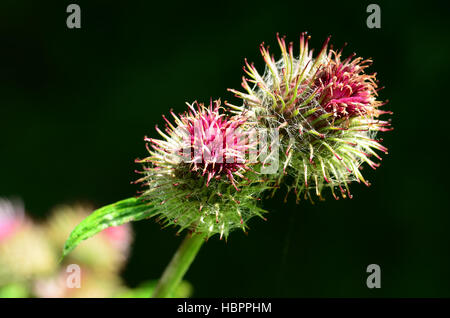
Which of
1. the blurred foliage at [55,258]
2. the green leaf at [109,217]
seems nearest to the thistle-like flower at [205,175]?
the green leaf at [109,217]

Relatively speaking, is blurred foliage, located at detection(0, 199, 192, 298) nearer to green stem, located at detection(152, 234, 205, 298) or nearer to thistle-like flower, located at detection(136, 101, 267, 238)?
green stem, located at detection(152, 234, 205, 298)

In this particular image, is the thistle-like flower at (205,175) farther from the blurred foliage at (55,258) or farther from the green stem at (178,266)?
the blurred foliage at (55,258)

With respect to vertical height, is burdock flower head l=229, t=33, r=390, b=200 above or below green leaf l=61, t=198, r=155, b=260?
above

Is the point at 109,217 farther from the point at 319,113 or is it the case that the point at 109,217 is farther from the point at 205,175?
the point at 319,113

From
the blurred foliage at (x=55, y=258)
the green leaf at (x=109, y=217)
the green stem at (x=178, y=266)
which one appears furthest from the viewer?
the blurred foliage at (x=55, y=258)

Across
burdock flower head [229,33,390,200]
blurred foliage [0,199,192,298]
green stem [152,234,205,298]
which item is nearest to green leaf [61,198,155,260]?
green stem [152,234,205,298]

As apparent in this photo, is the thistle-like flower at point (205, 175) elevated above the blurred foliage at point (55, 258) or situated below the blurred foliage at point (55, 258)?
above

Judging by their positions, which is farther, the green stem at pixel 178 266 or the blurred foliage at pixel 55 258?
the blurred foliage at pixel 55 258
